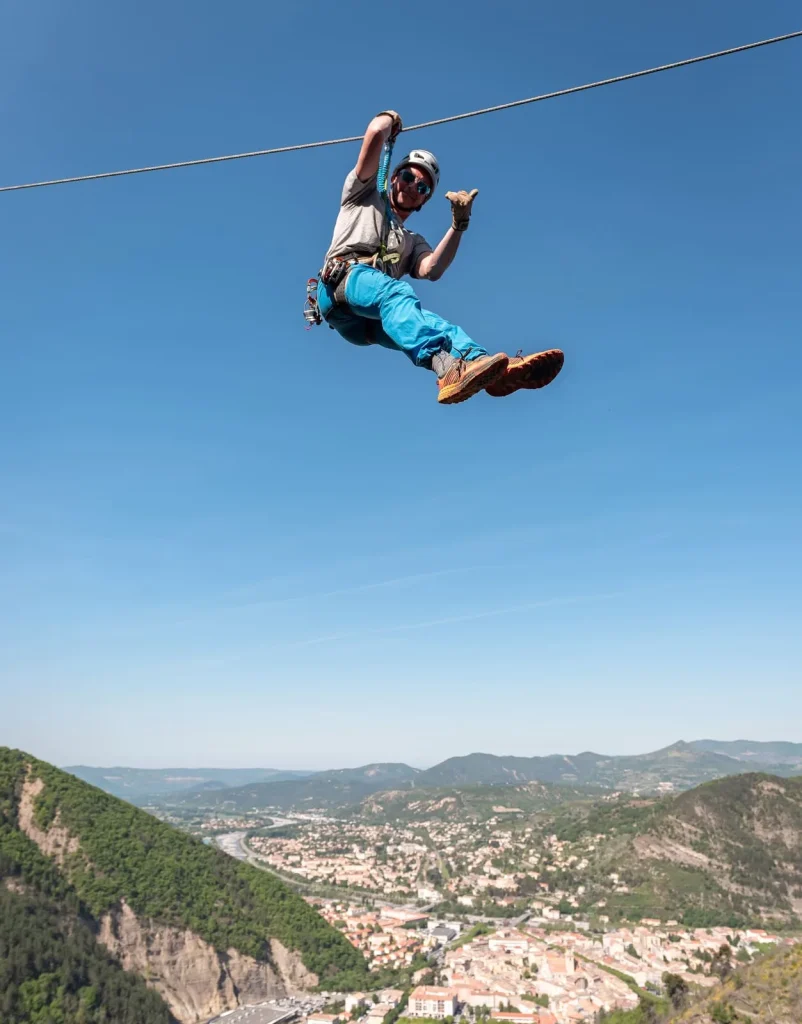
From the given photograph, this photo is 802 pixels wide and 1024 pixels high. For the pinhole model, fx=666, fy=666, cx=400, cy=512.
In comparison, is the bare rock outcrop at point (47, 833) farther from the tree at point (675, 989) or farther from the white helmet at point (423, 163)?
the white helmet at point (423, 163)

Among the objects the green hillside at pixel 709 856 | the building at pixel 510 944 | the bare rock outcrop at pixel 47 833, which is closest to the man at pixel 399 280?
the bare rock outcrop at pixel 47 833

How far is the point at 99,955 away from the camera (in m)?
43.4

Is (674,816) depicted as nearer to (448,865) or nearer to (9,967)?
(448,865)

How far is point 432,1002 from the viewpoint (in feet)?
144

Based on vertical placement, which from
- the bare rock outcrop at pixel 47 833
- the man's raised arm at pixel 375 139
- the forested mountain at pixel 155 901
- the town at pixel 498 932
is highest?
the man's raised arm at pixel 375 139

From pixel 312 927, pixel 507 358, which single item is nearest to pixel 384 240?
pixel 507 358

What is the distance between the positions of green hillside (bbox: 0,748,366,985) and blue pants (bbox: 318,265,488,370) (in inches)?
2139

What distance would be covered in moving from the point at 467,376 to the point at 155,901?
59814 mm

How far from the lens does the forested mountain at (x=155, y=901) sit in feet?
154

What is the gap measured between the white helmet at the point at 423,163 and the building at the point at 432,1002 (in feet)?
167

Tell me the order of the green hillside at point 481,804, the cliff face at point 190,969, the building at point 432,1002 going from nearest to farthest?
1. the building at point 432,1002
2. the cliff face at point 190,969
3. the green hillside at point 481,804

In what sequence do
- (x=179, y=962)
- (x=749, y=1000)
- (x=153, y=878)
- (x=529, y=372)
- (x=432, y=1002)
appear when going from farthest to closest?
(x=153, y=878)
(x=179, y=962)
(x=432, y=1002)
(x=749, y=1000)
(x=529, y=372)

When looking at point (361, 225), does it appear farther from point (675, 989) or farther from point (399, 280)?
point (675, 989)

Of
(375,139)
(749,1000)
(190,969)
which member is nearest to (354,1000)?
(190,969)
